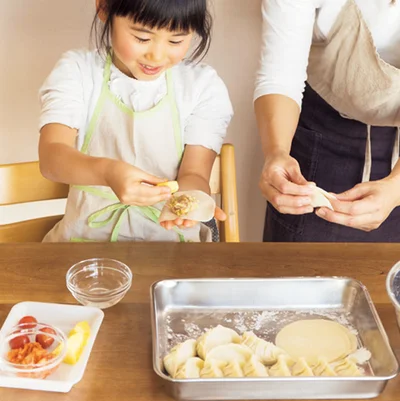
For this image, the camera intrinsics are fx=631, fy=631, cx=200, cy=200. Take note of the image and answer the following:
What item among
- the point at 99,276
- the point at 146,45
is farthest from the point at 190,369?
the point at 146,45

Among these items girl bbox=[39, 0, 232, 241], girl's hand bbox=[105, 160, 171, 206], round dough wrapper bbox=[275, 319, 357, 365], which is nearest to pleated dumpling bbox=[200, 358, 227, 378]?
round dough wrapper bbox=[275, 319, 357, 365]

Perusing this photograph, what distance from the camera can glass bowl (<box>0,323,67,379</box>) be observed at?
0.92 meters

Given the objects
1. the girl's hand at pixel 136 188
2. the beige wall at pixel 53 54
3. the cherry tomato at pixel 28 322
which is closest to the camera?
the cherry tomato at pixel 28 322

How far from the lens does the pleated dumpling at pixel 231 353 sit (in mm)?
968

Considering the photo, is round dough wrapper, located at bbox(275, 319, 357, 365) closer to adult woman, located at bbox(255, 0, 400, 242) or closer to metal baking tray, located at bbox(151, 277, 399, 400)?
metal baking tray, located at bbox(151, 277, 399, 400)

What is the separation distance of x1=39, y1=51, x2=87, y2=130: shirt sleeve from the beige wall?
1.23ft

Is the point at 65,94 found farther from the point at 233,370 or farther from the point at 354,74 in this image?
the point at 233,370

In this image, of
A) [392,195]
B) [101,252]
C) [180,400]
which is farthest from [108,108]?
[180,400]

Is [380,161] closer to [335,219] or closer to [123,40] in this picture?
[335,219]

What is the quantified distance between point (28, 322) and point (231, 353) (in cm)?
33

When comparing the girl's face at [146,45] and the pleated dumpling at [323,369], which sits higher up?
the girl's face at [146,45]

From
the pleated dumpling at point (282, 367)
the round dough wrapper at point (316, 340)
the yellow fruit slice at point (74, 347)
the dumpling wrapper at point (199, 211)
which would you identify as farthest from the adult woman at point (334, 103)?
the yellow fruit slice at point (74, 347)

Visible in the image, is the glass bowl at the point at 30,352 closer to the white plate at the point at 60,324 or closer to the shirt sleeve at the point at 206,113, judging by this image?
the white plate at the point at 60,324

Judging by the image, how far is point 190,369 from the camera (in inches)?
36.6
